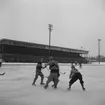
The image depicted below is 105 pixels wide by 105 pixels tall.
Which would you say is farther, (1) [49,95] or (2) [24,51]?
(2) [24,51]

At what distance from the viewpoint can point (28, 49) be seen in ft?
192

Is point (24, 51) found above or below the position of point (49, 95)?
above

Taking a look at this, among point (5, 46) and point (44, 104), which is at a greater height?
point (5, 46)

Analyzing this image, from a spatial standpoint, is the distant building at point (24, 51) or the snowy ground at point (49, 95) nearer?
the snowy ground at point (49, 95)

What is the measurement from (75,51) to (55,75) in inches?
2666

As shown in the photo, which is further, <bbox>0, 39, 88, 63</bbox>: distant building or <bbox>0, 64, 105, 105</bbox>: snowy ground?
<bbox>0, 39, 88, 63</bbox>: distant building

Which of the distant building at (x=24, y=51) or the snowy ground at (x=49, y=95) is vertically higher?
the distant building at (x=24, y=51)

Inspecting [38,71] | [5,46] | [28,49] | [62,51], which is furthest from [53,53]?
[38,71]

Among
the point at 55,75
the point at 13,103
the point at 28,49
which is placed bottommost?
the point at 13,103

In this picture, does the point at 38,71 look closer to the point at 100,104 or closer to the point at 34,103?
the point at 34,103

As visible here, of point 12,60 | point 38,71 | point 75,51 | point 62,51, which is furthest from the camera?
point 75,51

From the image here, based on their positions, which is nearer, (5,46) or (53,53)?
(5,46)

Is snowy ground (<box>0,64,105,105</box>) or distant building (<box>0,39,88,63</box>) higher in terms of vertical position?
distant building (<box>0,39,88,63</box>)

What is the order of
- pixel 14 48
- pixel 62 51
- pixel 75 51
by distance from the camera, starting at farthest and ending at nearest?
pixel 75 51, pixel 62 51, pixel 14 48
